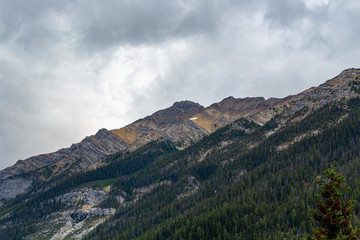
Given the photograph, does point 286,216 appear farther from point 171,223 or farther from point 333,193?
point 333,193

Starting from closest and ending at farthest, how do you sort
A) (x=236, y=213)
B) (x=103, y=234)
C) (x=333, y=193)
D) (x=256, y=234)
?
(x=333, y=193) < (x=256, y=234) < (x=236, y=213) < (x=103, y=234)

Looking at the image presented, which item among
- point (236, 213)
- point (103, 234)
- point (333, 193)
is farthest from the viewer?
point (103, 234)

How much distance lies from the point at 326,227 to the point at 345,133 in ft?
646

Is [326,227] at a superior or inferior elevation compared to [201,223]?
superior

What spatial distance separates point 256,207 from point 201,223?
97.2 ft

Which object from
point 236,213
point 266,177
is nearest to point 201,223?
point 236,213

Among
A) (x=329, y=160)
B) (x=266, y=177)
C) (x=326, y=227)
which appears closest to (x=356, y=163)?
(x=329, y=160)

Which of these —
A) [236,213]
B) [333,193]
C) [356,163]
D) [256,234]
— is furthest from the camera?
[356,163]

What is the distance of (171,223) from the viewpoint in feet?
541

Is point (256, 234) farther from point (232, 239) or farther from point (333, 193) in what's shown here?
point (333, 193)

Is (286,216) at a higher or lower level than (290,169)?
lower

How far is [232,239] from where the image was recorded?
136125 millimetres

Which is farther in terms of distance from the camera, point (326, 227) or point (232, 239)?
point (232, 239)

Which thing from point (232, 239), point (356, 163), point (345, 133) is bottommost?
point (232, 239)
